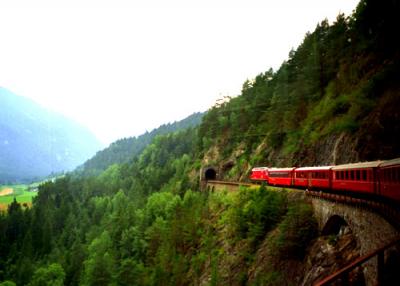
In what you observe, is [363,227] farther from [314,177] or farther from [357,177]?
[314,177]

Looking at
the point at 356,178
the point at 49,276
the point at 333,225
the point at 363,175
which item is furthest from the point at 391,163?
the point at 49,276

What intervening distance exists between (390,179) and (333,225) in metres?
7.74

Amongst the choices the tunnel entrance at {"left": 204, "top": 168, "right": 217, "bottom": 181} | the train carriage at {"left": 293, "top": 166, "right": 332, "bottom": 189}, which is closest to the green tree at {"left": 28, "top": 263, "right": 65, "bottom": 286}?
the tunnel entrance at {"left": 204, "top": 168, "right": 217, "bottom": 181}

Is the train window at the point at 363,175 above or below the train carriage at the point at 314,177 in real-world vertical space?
above

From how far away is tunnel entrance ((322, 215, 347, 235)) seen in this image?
909 inches

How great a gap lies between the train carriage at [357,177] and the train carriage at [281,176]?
431 inches

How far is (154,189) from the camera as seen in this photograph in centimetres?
10300

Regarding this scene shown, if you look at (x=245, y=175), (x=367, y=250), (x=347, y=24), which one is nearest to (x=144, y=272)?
(x=245, y=175)

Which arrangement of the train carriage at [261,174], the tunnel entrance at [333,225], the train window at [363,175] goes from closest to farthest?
the train window at [363,175]
the tunnel entrance at [333,225]
the train carriage at [261,174]

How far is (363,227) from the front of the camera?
17922 millimetres

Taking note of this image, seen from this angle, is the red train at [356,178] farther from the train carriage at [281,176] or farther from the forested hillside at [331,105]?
the forested hillside at [331,105]

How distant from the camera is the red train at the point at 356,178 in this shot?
1671 cm

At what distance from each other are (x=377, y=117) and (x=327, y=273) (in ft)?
47.0

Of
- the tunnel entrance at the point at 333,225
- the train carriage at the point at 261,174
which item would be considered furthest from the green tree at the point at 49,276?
the tunnel entrance at the point at 333,225
